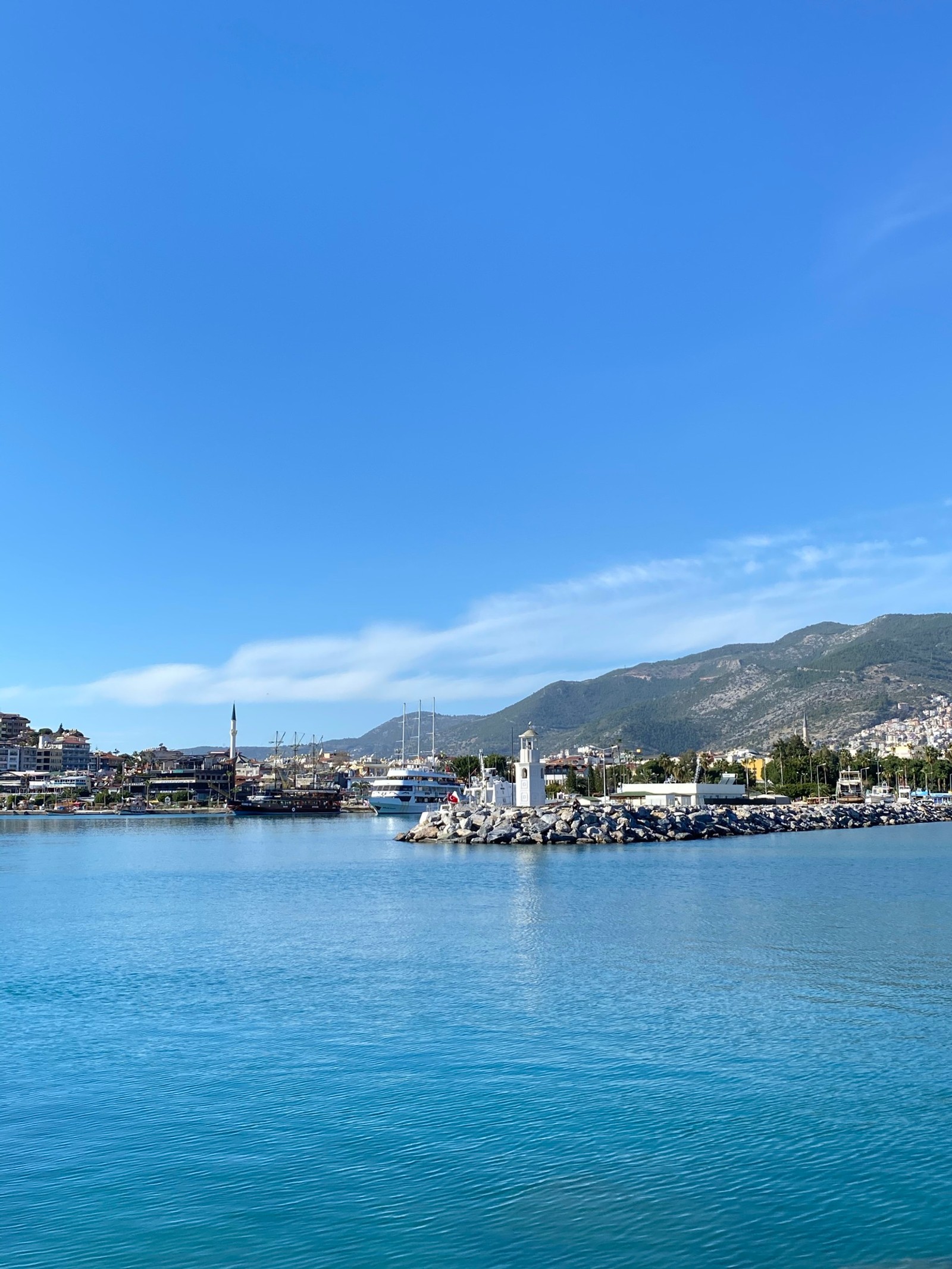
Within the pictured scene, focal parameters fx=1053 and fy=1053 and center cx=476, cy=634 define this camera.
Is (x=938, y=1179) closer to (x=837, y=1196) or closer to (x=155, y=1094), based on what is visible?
(x=837, y=1196)

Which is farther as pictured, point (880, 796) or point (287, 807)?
point (287, 807)

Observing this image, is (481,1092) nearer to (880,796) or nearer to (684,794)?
(684,794)

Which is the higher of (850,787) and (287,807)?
(850,787)

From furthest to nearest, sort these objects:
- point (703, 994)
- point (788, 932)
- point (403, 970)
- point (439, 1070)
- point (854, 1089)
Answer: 1. point (788, 932)
2. point (403, 970)
3. point (703, 994)
4. point (439, 1070)
5. point (854, 1089)

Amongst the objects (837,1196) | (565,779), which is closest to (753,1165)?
(837,1196)

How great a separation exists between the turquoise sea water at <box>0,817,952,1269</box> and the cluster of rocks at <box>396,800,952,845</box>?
4529 cm

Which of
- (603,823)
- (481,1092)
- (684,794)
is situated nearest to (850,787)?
(684,794)

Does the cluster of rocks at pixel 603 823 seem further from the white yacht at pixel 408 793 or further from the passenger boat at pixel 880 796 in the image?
the white yacht at pixel 408 793

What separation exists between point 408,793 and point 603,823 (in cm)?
6703

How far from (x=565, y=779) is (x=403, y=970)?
540 ft

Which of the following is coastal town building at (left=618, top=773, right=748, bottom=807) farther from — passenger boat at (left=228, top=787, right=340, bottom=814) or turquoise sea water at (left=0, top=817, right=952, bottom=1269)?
turquoise sea water at (left=0, top=817, right=952, bottom=1269)

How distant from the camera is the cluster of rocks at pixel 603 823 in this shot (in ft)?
257

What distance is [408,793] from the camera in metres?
146

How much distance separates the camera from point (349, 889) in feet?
146
